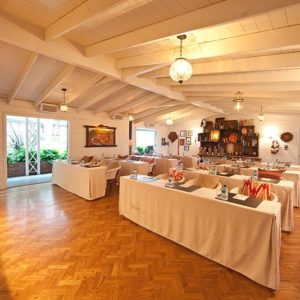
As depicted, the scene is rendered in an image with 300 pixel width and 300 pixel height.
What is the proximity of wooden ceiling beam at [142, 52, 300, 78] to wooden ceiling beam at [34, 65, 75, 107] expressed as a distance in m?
2.69

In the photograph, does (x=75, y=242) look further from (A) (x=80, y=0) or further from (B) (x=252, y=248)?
(A) (x=80, y=0)

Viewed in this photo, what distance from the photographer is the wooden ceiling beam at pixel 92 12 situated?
7.26 ft

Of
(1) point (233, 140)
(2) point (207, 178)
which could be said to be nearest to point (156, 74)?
(2) point (207, 178)

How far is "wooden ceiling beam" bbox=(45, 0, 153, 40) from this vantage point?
7.26ft

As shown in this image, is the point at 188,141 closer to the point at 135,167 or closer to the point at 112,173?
the point at 135,167

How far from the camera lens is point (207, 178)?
13.3 ft

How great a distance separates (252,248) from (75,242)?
2.44 m

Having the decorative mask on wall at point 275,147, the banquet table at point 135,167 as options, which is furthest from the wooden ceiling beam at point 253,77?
the decorative mask on wall at point 275,147

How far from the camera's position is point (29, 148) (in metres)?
8.83

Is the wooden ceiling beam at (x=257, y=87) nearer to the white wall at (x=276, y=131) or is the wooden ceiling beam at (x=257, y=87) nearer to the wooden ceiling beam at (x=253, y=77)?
the wooden ceiling beam at (x=253, y=77)

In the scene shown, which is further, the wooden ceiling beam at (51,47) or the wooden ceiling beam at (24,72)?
the wooden ceiling beam at (24,72)

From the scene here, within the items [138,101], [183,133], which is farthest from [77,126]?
[183,133]

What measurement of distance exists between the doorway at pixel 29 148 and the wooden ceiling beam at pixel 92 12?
6147 millimetres

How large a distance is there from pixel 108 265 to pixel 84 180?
3.07 metres
